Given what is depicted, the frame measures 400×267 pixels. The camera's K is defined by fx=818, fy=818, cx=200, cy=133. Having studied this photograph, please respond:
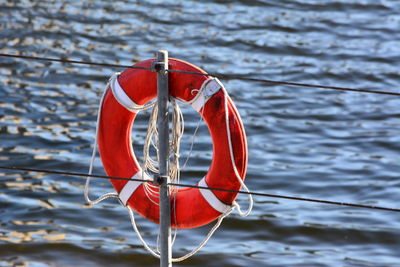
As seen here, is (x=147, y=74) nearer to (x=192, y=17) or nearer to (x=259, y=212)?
(x=259, y=212)

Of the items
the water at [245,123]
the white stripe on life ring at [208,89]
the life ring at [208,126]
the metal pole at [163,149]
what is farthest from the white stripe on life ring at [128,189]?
the water at [245,123]

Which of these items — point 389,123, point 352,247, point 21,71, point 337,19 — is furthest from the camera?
point 337,19

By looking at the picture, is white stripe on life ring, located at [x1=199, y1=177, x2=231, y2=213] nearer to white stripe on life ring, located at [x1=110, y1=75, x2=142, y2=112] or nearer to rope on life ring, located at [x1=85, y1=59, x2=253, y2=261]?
rope on life ring, located at [x1=85, y1=59, x2=253, y2=261]

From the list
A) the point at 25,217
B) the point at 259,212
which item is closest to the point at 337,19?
the point at 259,212

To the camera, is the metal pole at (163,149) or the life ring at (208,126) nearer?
the metal pole at (163,149)

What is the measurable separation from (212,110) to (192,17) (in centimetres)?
615

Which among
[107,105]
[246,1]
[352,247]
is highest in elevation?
[246,1]

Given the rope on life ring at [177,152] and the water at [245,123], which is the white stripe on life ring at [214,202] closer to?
the rope on life ring at [177,152]

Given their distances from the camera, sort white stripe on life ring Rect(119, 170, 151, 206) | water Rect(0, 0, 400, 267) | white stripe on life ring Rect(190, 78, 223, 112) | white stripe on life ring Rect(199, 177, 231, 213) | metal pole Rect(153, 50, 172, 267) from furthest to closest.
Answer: water Rect(0, 0, 400, 267) < white stripe on life ring Rect(119, 170, 151, 206) < white stripe on life ring Rect(199, 177, 231, 213) < white stripe on life ring Rect(190, 78, 223, 112) < metal pole Rect(153, 50, 172, 267)

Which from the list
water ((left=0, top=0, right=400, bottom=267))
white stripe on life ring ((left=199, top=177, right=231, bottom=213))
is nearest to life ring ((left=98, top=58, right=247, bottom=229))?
white stripe on life ring ((left=199, top=177, right=231, bottom=213))

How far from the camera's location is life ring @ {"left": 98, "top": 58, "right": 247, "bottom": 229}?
313cm

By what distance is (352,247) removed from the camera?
15.6 feet

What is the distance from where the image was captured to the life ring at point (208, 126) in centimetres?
313

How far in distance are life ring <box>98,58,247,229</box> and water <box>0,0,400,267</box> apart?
1.31 metres
